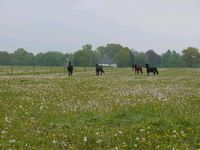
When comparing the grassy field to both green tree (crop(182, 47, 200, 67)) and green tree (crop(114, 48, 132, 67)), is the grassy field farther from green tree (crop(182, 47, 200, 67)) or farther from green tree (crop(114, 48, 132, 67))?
green tree (crop(182, 47, 200, 67))

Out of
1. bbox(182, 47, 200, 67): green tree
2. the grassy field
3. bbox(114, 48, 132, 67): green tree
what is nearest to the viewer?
the grassy field

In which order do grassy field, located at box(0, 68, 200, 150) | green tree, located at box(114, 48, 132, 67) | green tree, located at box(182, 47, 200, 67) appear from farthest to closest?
1. green tree, located at box(114, 48, 132, 67)
2. green tree, located at box(182, 47, 200, 67)
3. grassy field, located at box(0, 68, 200, 150)

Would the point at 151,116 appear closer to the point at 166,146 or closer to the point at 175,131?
the point at 175,131

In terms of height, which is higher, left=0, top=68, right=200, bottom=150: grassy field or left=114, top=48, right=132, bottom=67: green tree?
left=114, top=48, right=132, bottom=67: green tree

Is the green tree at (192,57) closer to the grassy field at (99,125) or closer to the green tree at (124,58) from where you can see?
the green tree at (124,58)

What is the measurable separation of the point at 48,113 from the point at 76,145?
487 cm

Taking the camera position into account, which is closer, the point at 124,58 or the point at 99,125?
the point at 99,125

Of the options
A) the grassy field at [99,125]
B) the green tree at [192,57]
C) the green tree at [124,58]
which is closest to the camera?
the grassy field at [99,125]

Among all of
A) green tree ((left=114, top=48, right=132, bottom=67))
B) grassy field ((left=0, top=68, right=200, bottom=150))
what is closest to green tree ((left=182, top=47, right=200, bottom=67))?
green tree ((left=114, top=48, right=132, bottom=67))

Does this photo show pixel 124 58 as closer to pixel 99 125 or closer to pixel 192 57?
pixel 192 57

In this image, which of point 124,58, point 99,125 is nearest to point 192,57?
point 124,58

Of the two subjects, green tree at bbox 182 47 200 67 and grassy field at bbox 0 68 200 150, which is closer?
grassy field at bbox 0 68 200 150

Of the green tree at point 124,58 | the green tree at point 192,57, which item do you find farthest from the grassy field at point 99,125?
the green tree at point 192,57

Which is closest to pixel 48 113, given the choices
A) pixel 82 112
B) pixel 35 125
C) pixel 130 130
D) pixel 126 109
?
pixel 82 112
